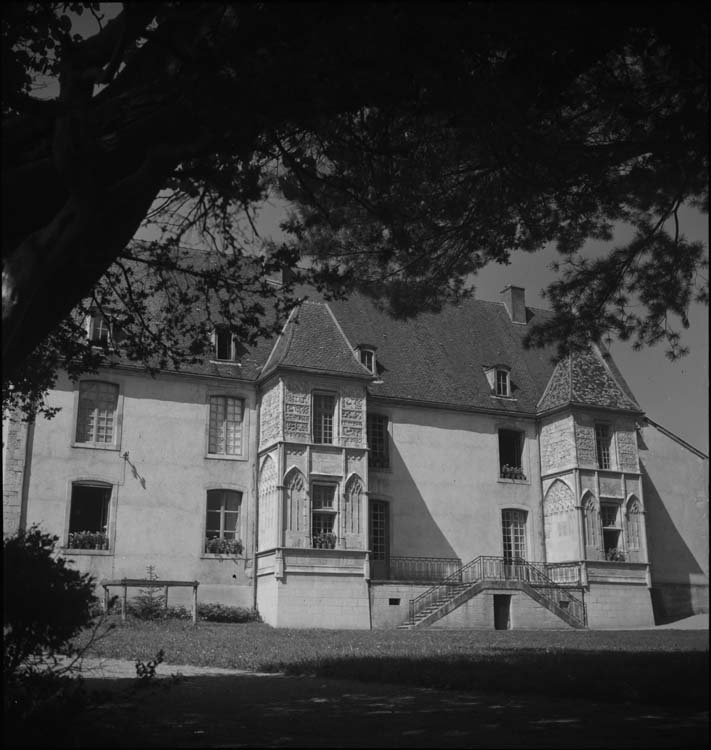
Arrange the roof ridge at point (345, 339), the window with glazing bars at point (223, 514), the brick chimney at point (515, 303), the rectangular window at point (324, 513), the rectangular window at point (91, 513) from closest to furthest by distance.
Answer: the rectangular window at point (91, 513), the rectangular window at point (324, 513), the window with glazing bars at point (223, 514), the roof ridge at point (345, 339), the brick chimney at point (515, 303)

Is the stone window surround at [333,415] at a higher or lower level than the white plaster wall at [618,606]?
higher

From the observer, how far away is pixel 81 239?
568cm

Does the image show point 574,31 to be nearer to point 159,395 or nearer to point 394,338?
point 159,395

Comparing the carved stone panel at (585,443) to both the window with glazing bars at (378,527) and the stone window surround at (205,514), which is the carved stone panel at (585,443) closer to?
the window with glazing bars at (378,527)

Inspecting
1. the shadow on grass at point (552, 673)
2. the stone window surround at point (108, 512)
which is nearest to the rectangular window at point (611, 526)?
the stone window surround at point (108, 512)

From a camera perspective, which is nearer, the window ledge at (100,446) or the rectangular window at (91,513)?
the rectangular window at (91,513)

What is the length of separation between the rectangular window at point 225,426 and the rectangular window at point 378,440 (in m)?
4.53

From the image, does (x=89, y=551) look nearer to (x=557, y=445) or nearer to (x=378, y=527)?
(x=378, y=527)

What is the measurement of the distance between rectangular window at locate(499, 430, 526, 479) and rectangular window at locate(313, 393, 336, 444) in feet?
24.9

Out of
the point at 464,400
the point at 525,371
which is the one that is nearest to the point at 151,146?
the point at 464,400

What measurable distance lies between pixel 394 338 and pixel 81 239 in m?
26.8

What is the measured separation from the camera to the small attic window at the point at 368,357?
30016 mm

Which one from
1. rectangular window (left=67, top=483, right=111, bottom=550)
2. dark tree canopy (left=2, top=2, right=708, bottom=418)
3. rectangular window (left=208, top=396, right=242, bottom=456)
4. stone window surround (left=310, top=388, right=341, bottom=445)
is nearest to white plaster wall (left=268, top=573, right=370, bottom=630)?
stone window surround (left=310, top=388, right=341, bottom=445)

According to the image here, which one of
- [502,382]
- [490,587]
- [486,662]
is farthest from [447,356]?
[486,662]
